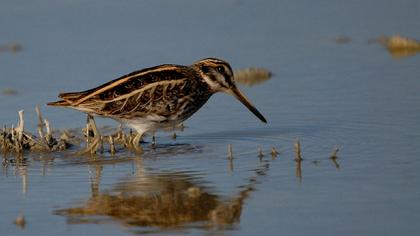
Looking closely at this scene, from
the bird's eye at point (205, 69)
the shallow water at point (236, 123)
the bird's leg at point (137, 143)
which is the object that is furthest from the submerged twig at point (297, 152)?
the bird's eye at point (205, 69)

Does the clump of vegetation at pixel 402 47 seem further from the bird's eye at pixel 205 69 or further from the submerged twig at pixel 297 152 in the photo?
the submerged twig at pixel 297 152

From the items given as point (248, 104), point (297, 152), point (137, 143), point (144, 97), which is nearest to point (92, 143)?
point (137, 143)

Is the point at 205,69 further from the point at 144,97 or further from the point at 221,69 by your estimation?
the point at 144,97

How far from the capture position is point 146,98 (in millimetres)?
12172

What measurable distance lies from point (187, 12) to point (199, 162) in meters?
8.10

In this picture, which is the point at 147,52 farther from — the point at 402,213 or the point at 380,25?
the point at 402,213

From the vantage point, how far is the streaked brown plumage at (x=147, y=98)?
39.5ft

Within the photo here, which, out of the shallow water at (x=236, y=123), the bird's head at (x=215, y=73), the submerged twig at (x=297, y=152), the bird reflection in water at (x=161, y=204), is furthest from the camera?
the bird's head at (x=215, y=73)

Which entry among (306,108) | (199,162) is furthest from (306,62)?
→ (199,162)

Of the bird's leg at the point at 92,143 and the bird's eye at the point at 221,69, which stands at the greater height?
the bird's eye at the point at 221,69

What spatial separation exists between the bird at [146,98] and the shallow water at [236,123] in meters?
0.41

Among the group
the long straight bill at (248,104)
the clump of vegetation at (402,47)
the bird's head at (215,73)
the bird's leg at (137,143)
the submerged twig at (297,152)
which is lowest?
the submerged twig at (297,152)

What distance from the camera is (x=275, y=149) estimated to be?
11.8 metres

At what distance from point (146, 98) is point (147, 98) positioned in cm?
1
